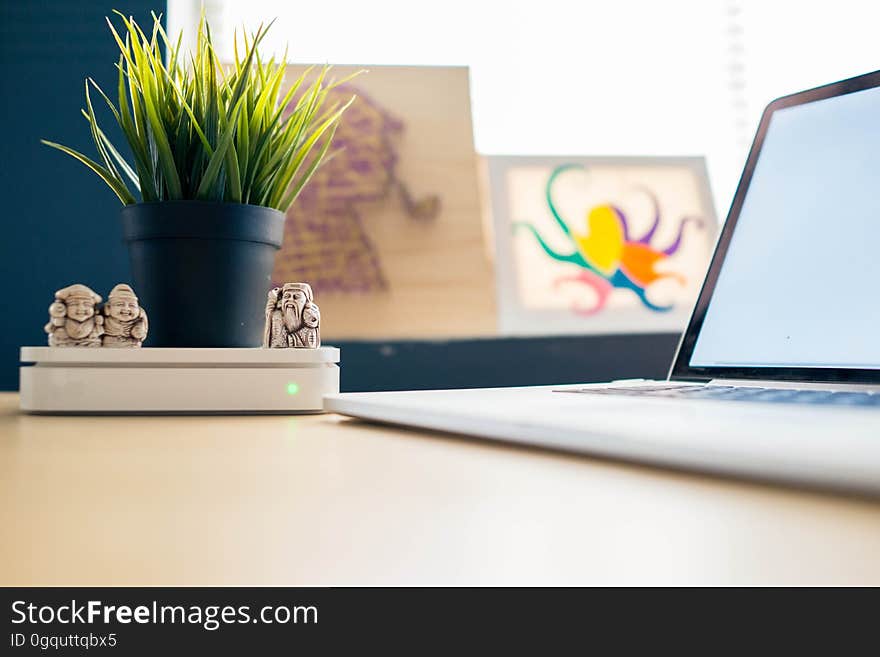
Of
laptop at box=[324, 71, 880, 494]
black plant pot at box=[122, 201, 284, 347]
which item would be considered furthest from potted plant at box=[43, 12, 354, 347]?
laptop at box=[324, 71, 880, 494]

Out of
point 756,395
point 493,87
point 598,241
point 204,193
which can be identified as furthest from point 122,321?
point 493,87

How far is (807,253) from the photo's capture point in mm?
563

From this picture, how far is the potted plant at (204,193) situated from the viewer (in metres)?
0.68

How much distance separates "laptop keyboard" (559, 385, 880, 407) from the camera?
1.37 feet

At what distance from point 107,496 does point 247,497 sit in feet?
0.16

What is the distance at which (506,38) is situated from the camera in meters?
1.40

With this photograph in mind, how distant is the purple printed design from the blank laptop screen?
2.10 ft

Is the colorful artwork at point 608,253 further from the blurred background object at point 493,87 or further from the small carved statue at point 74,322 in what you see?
the small carved statue at point 74,322

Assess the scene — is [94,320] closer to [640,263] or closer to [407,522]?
[407,522]

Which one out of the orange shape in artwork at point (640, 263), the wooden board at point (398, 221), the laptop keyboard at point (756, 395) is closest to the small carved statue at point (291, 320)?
the laptop keyboard at point (756, 395)

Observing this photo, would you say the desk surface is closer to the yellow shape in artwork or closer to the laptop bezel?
the laptop bezel

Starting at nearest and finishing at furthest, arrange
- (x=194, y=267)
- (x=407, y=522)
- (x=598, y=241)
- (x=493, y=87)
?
1. (x=407, y=522)
2. (x=194, y=267)
3. (x=598, y=241)
4. (x=493, y=87)

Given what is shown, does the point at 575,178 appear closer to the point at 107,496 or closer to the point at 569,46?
the point at 569,46

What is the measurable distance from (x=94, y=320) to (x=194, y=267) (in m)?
0.09
